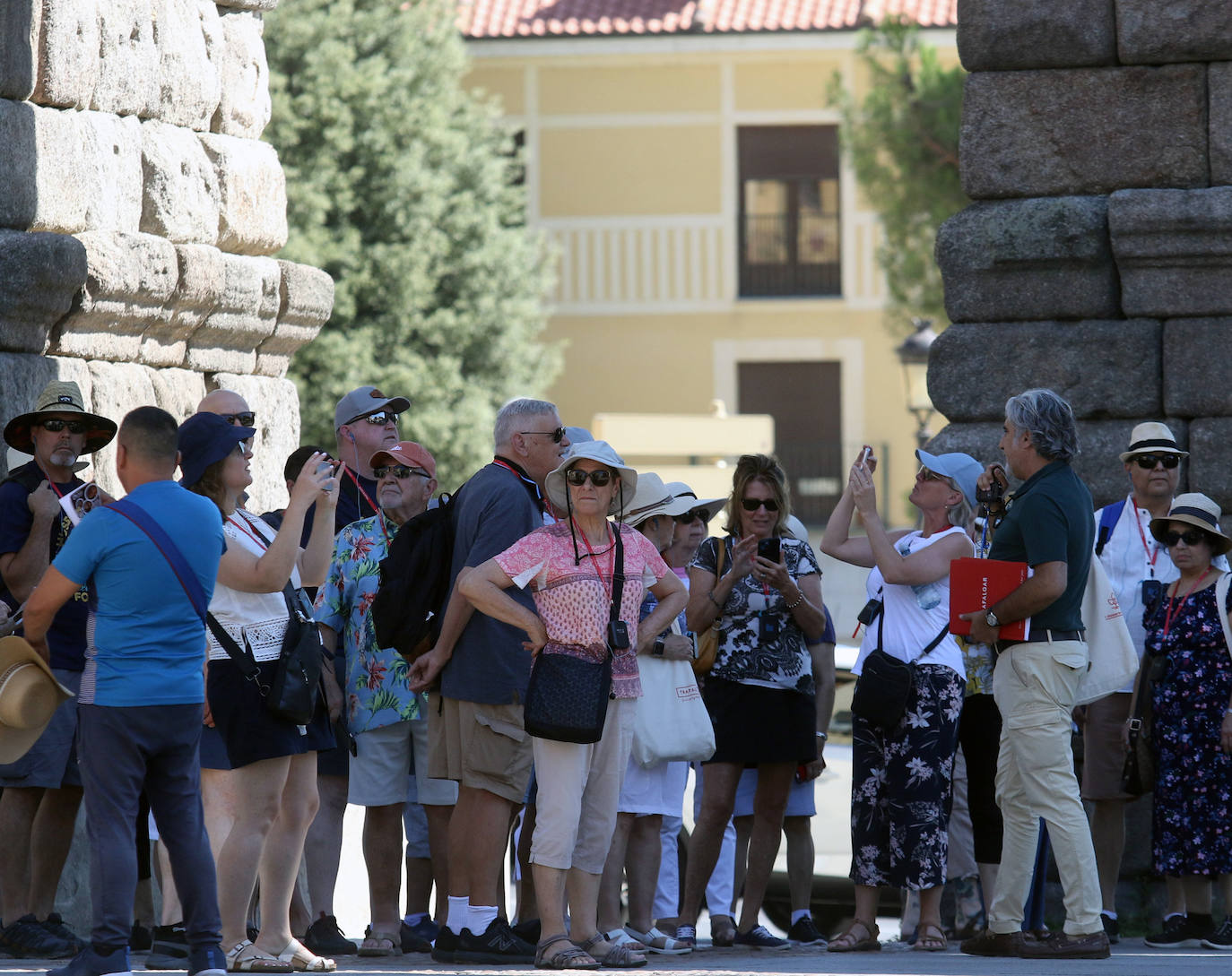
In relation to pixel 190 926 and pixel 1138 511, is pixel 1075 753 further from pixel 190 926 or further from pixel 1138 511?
pixel 190 926

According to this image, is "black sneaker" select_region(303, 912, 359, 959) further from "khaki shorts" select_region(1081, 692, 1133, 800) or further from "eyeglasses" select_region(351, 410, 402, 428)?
"khaki shorts" select_region(1081, 692, 1133, 800)

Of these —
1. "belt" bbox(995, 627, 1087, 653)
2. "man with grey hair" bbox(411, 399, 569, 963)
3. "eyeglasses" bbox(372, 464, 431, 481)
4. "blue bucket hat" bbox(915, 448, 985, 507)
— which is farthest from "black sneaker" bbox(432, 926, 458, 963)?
"blue bucket hat" bbox(915, 448, 985, 507)

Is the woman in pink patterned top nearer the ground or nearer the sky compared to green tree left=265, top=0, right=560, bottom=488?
nearer the ground

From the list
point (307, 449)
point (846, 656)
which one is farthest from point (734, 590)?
point (846, 656)

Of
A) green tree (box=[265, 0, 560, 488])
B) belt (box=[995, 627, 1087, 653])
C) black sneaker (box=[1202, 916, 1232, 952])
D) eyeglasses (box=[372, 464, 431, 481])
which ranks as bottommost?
black sneaker (box=[1202, 916, 1232, 952])

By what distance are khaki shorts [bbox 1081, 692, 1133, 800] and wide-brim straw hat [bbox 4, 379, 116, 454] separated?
3.84 metres

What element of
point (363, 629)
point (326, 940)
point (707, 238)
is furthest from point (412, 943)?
point (707, 238)

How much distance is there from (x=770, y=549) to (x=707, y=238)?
846 inches

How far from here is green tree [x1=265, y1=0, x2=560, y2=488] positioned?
21.4 m

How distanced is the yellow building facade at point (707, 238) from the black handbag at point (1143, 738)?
20164 mm

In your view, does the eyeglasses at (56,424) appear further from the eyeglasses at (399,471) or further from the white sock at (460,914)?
the white sock at (460,914)

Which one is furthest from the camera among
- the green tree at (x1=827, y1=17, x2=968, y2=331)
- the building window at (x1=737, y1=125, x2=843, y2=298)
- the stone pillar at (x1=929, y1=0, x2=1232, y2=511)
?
the building window at (x1=737, y1=125, x2=843, y2=298)

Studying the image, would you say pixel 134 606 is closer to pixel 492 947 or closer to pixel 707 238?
pixel 492 947

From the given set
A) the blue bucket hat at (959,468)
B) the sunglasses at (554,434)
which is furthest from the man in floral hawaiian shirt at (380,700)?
the blue bucket hat at (959,468)
